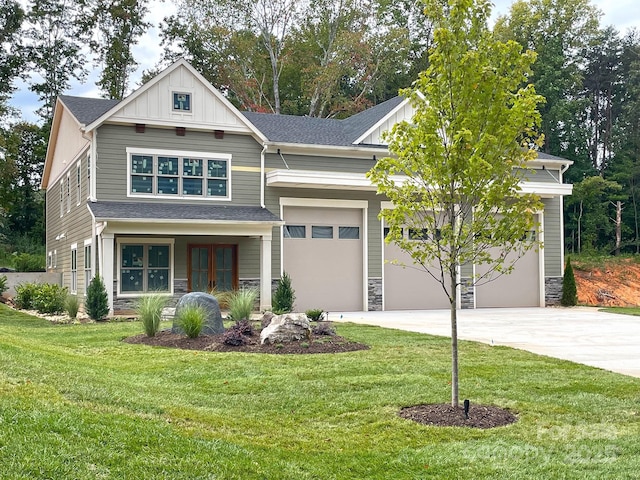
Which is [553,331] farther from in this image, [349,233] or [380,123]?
[380,123]

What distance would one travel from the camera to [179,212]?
737 inches

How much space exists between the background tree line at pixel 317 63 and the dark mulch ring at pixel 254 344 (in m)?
25.9

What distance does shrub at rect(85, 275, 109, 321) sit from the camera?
55.9 feet

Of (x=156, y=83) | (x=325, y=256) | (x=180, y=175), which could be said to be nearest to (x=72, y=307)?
(x=180, y=175)

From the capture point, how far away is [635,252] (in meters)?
39.8

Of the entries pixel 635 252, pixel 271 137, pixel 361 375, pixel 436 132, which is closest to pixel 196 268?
pixel 271 137

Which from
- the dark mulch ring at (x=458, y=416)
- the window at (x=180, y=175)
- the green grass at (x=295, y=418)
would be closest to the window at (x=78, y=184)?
the window at (x=180, y=175)

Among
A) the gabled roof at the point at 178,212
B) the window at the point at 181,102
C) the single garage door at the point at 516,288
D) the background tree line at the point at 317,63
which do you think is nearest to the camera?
the gabled roof at the point at 178,212

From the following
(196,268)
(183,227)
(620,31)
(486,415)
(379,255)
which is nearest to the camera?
(486,415)

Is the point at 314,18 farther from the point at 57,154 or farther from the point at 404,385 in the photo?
the point at 404,385

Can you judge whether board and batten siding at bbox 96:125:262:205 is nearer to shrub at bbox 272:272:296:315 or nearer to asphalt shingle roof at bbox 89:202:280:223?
asphalt shingle roof at bbox 89:202:280:223

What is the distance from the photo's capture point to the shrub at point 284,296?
18969 mm

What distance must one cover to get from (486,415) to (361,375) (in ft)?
7.51

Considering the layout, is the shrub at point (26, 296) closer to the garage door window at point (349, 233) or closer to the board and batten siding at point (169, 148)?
the board and batten siding at point (169, 148)
